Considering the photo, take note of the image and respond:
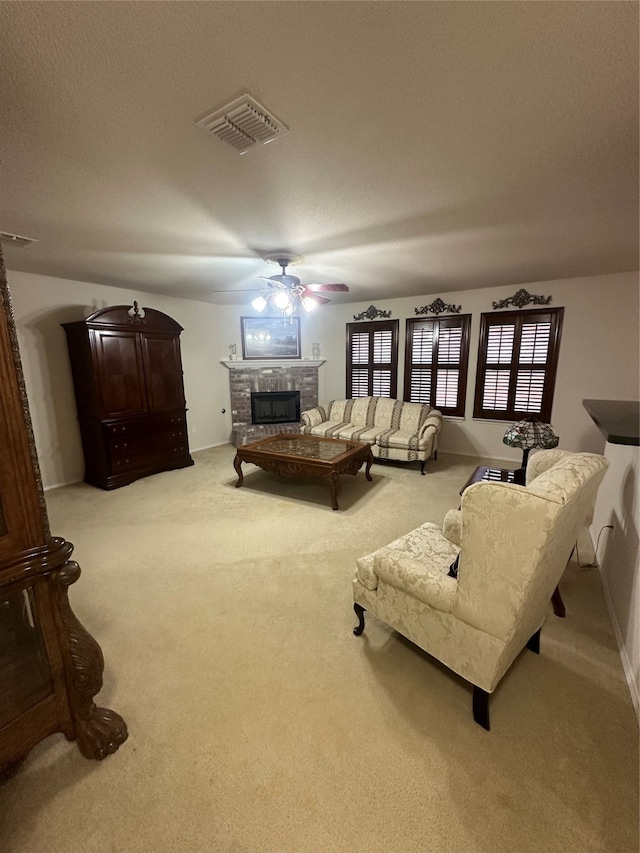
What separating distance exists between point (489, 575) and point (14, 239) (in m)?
3.87

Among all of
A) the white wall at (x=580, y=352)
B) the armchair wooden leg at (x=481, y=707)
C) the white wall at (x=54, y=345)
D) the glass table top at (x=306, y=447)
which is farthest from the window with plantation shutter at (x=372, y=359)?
the armchair wooden leg at (x=481, y=707)

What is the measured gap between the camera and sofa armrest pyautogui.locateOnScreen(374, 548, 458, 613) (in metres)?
1.48

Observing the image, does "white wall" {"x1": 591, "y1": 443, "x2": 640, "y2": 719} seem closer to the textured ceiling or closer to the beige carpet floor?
the beige carpet floor

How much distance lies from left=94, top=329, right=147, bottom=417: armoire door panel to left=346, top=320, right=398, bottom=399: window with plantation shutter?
3.49 metres

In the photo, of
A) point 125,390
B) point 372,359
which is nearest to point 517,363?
point 372,359

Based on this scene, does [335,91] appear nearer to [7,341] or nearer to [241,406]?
[7,341]

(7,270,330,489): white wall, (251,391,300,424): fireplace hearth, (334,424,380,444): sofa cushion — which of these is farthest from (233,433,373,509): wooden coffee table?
(7,270,330,489): white wall

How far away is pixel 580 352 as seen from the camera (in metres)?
4.45

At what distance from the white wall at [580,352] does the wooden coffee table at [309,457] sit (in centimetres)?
222

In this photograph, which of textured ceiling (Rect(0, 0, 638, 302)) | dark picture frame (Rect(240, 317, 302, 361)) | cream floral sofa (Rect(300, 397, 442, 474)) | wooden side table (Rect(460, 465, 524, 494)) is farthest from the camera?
dark picture frame (Rect(240, 317, 302, 361))

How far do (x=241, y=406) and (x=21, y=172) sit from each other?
15.1 feet

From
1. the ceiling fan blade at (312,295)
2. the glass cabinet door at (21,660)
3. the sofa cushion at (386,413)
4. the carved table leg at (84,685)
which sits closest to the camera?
the glass cabinet door at (21,660)

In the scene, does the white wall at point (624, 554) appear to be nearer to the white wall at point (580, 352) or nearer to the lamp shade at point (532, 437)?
the lamp shade at point (532, 437)

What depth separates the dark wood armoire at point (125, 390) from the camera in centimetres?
397
